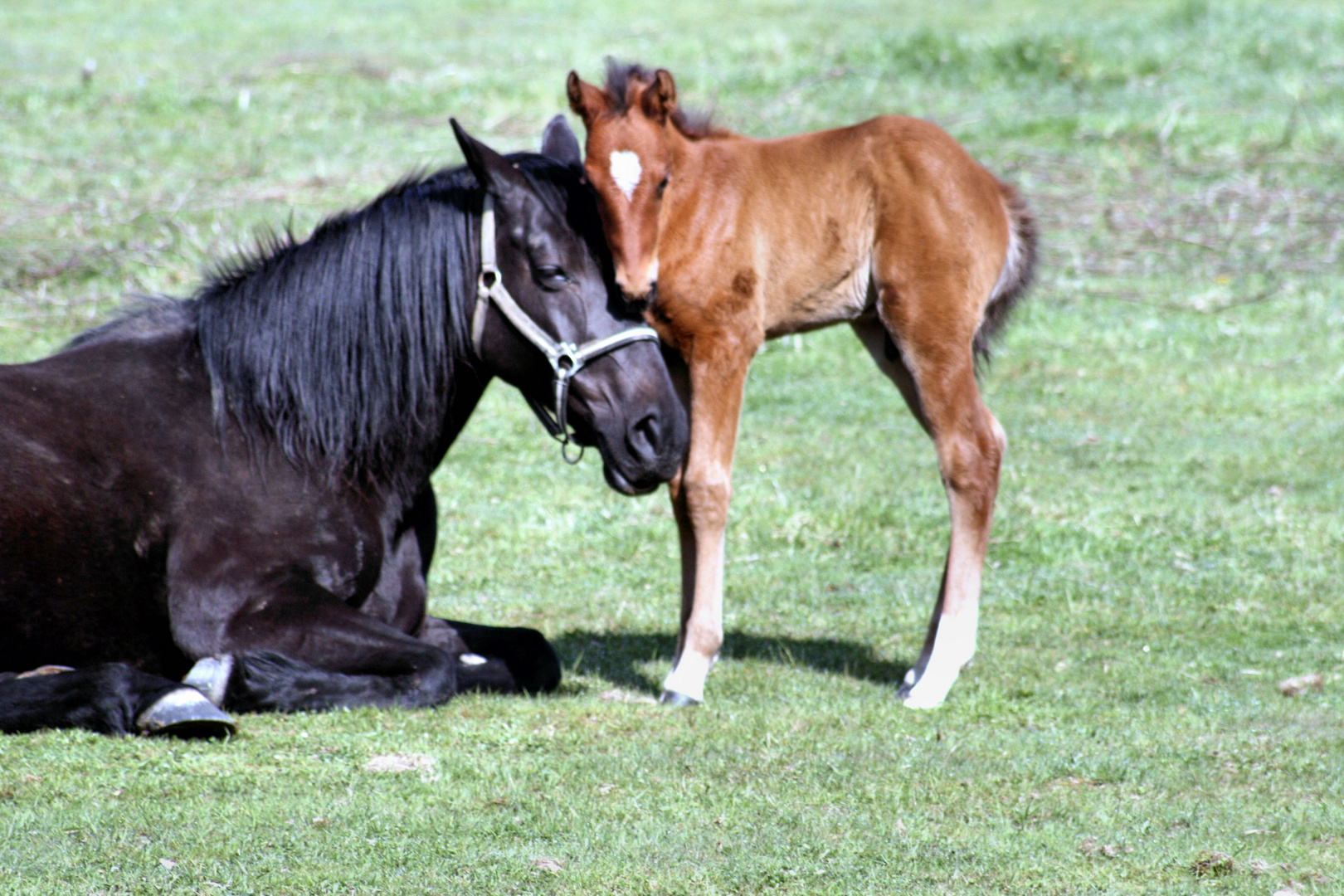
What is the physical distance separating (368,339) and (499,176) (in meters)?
0.66

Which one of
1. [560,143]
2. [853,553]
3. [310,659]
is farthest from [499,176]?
[853,553]

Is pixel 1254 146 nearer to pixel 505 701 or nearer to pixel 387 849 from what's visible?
pixel 505 701

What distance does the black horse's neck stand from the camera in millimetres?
4520

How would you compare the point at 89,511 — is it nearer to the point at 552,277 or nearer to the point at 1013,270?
the point at 552,277

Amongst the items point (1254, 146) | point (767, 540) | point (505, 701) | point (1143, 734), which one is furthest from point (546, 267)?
point (1254, 146)

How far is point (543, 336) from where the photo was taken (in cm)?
436

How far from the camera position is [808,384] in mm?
10336

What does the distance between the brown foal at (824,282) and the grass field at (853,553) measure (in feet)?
1.34

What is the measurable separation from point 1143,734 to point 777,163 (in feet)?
7.22

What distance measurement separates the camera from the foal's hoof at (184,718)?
13.3ft

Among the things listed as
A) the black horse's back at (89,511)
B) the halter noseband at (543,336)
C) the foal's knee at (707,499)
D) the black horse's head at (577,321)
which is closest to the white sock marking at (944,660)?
the foal's knee at (707,499)

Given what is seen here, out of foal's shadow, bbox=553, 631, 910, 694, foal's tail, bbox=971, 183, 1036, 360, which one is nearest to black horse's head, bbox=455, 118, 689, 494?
foal's shadow, bbox=553, 631, 910, 694

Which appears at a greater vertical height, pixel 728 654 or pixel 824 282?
pixel 824 282

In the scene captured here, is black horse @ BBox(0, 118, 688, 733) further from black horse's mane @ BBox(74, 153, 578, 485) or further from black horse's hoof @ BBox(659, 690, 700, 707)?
black horse's hoof @ BBox(659, 690, 700, 707)
